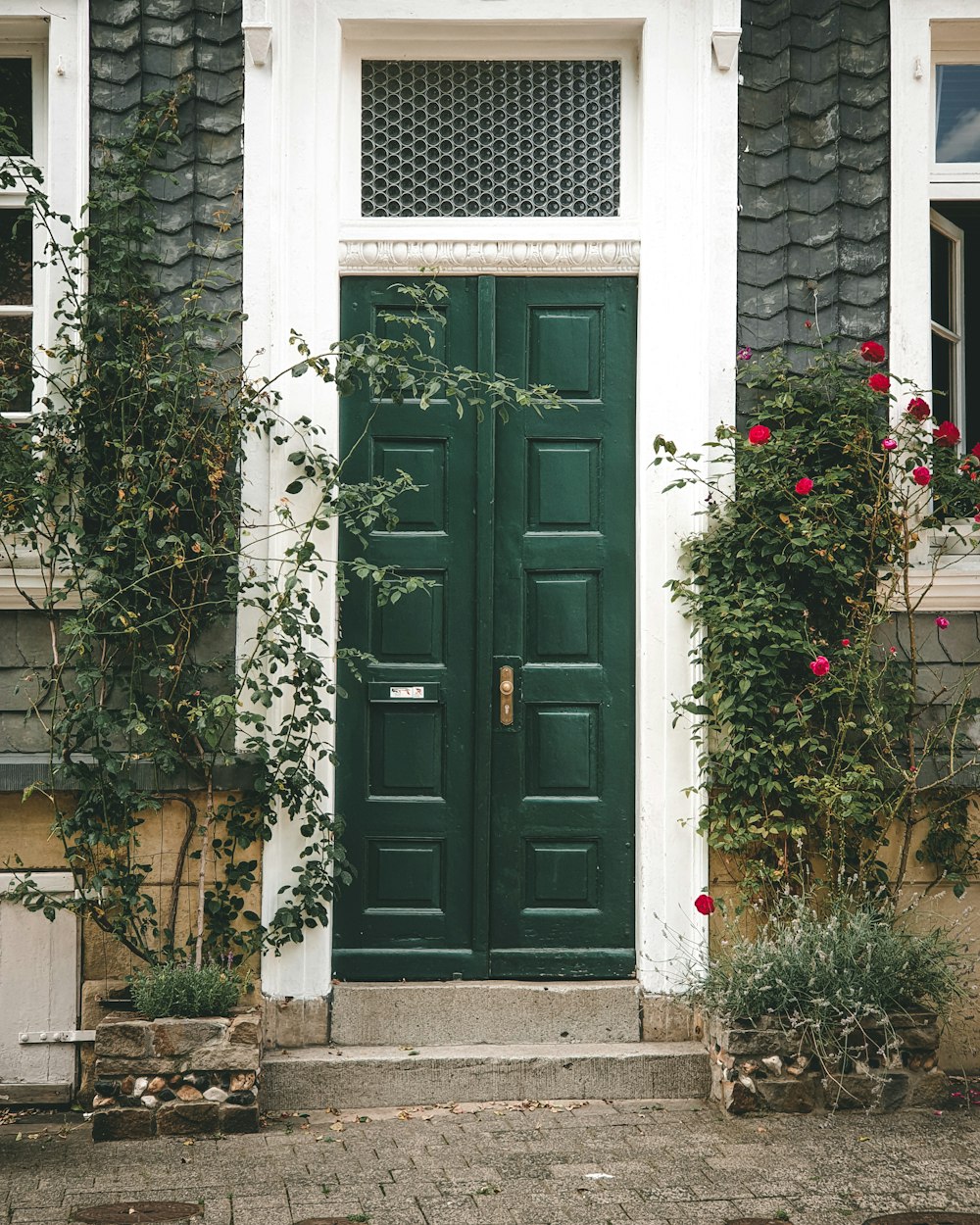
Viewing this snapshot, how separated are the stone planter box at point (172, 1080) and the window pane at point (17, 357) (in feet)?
8.52

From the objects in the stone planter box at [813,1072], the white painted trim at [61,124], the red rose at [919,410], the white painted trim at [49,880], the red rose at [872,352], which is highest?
the white painted trim at [61,124]

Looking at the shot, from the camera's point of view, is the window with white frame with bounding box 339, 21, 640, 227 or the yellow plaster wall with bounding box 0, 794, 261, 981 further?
the window with white frame with bounding box 339, 21, 640, 227

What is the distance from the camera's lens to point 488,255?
5785 millimetres

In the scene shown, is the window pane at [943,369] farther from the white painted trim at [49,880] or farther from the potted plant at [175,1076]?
the white painted trim at [49,880]

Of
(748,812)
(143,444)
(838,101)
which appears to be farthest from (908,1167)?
(838,101)

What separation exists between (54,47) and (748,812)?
4272 mm

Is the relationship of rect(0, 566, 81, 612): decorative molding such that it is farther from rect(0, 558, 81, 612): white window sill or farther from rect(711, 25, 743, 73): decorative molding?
rect(711, 25, 743, 73): decorative molding

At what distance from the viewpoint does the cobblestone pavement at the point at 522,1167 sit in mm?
4207

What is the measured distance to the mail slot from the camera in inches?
226

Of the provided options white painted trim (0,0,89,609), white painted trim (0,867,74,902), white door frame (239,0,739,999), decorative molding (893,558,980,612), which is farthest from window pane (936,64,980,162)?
white painted trim (0,867,74,902)

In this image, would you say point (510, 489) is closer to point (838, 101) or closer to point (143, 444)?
point (143, 444)

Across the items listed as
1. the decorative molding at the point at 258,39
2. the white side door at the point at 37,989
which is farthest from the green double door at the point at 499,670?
the white side door at the point at 37,989

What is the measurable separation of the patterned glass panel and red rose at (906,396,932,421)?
60.8 inches

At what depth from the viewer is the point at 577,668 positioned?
18.9 feet
